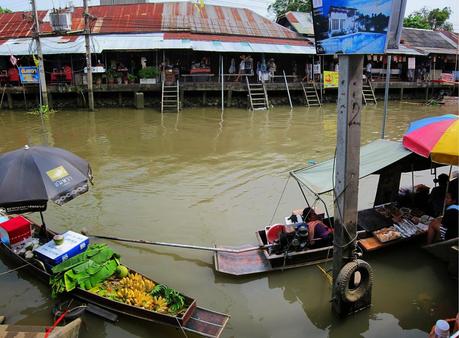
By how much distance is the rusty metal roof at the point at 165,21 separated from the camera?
22969 millimetres

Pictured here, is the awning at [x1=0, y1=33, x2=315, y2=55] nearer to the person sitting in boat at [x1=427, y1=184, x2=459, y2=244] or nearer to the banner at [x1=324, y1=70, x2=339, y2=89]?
the banner at [x1=324, y1=70, x2=339, y2=89]

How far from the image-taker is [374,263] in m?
6.14

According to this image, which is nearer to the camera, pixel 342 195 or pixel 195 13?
pixel 342 195

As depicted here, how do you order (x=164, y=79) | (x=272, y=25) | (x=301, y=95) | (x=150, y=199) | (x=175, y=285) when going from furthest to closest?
(x=272, y=25) → (x=301, y=95) → (x=164, y=79) → (x=150, y=199) → (x=175, y=285)

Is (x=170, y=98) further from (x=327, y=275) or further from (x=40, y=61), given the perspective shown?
(x=327, y=275)

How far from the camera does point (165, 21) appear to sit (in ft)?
77.3

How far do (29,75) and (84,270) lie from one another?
17.3 meters

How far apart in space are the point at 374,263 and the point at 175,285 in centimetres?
303

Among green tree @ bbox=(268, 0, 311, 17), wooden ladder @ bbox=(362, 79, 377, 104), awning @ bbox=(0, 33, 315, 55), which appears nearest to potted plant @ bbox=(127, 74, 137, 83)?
awning @ bbox=(0, 33, 315, 55)

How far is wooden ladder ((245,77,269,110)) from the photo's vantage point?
2117 centimetres

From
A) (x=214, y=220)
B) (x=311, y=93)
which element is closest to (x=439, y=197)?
(x=214, y=220)

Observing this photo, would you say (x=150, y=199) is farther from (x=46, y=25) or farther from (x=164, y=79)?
(x=46, y=25)

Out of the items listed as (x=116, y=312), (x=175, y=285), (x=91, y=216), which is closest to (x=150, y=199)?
(x=91, y=216)

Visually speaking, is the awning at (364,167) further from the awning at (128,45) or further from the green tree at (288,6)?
the green tree at (288,6)
